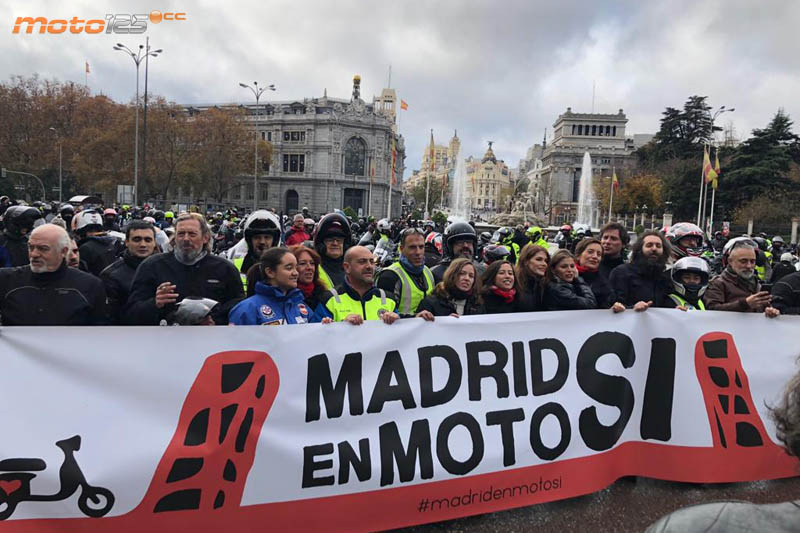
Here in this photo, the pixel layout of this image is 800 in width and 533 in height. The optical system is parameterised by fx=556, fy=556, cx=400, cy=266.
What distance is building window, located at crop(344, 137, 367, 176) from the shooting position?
3354 inches

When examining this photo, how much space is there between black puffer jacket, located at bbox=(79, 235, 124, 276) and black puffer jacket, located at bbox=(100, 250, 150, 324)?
1884 mm

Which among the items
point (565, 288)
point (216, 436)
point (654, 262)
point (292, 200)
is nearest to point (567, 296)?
point (565, 288)

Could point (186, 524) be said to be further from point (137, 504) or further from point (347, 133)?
point (347, 133)

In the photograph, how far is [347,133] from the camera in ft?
275

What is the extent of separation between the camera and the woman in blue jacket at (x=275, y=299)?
352 cm

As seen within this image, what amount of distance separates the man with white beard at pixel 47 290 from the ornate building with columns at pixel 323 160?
79519 mm

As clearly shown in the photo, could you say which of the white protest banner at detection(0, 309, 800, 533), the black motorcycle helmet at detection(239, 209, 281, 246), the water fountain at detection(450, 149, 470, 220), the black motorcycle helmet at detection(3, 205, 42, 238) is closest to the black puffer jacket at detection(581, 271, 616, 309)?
the white protest banner at detection(0, 309, 800, 533)

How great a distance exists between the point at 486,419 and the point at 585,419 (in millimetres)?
696

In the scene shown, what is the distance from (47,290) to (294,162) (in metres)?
85.2

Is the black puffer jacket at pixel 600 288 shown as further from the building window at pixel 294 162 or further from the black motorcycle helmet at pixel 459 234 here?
the building window at pixel 294 162

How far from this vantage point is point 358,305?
3.85 meters

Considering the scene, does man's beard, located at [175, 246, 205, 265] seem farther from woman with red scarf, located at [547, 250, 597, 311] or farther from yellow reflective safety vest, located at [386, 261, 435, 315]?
woman with red scarf, located at [547, 250, 597, 311]

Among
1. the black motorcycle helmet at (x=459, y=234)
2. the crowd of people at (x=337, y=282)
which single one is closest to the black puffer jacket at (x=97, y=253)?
the crowd of people at (x=337, y=282)

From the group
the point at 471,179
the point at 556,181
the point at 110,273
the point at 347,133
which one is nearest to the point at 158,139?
the point at 347,133
